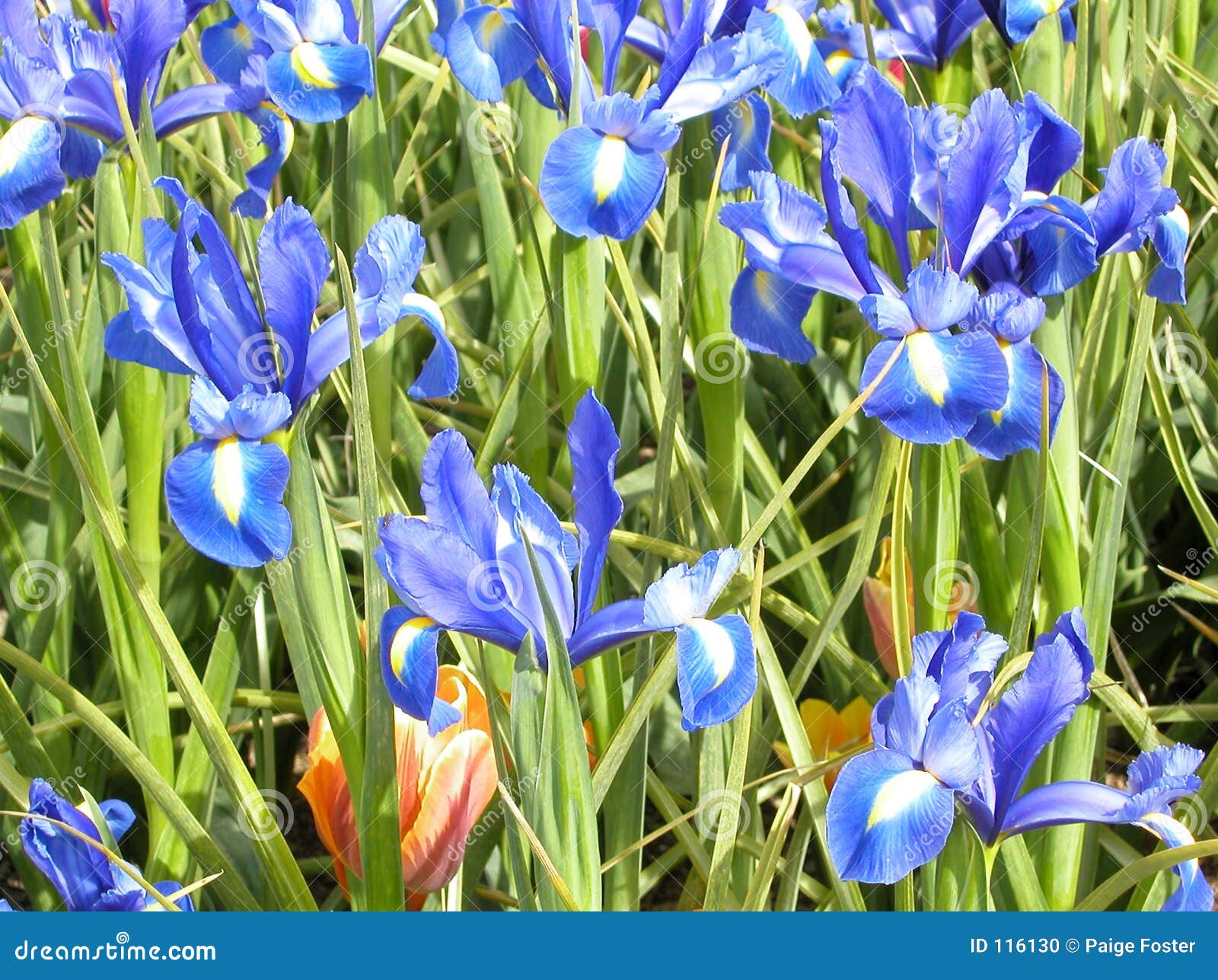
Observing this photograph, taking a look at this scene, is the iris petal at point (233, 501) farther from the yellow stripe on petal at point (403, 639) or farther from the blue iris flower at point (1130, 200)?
the blue iris flower at point (1130, 200)

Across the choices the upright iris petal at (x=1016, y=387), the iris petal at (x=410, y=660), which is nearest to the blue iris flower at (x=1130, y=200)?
the upright iris petal at (x=1016, y=387)

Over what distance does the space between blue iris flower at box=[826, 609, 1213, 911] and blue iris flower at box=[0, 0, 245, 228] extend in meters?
0.99

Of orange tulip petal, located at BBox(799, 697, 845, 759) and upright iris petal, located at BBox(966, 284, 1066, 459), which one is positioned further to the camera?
orange tulip petal, located at BBox(799, 697, 845, 759)

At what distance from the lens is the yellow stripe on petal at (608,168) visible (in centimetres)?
126

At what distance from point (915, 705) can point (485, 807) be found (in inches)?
21.5

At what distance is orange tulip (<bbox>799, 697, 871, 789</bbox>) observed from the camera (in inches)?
62.3

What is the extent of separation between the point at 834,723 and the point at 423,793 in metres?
0.59

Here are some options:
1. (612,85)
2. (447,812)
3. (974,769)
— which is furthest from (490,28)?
(974,769)

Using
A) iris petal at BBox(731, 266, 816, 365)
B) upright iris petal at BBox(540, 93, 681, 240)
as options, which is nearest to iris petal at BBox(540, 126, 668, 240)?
upright iris petal at BBox(540, 93, 681, 240)

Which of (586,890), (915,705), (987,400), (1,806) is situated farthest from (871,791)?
(1,806)

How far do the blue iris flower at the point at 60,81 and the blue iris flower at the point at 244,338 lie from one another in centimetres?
29

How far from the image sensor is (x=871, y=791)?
0.97 metres

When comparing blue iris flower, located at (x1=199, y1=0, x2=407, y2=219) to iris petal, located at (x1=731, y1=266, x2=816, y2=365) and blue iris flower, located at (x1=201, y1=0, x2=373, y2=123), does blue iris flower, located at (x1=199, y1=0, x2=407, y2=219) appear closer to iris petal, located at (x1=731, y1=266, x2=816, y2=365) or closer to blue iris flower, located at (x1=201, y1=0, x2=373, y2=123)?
blue iris flower, located at (x1=201, y1=0, x2=373, y2=123)

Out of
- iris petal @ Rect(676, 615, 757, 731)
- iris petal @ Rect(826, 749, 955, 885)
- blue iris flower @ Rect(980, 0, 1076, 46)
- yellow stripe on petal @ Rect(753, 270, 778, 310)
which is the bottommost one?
iris petal @ Rect(826, 749, 955, 885)
